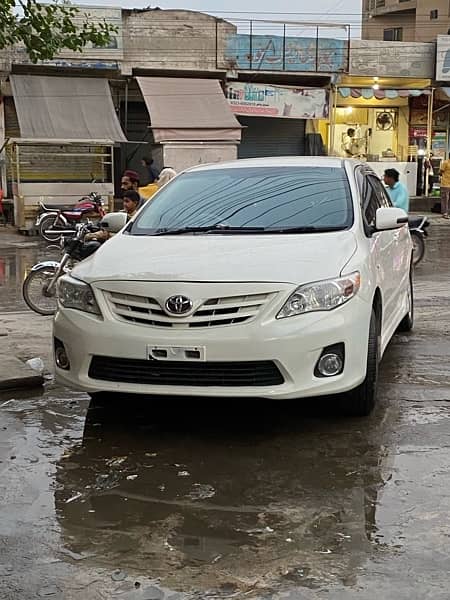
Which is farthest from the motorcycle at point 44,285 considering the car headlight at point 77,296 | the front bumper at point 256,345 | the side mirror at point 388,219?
the front bumper at point 256,345

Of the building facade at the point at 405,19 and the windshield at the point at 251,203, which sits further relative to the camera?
the building facade at the point at 405,19

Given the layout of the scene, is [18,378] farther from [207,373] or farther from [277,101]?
[277,101]

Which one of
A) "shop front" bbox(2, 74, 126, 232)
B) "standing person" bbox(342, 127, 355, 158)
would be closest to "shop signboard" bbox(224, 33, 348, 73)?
"standing person" bbox(342, 127, 355, 158)

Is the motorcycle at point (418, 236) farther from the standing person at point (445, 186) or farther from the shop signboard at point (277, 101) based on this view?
the shop signboard at point (277, 101)

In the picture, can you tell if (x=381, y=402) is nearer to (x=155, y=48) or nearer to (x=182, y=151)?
(x=182, y=151)

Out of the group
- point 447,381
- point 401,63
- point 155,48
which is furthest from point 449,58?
point 447,381

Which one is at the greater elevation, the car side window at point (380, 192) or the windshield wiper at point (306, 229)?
the car side window at point (380, 192)

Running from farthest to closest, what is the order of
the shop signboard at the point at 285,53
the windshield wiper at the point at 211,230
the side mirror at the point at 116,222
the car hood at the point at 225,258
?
the shop signboard at the point at 285,53 → the side mirror at the point at 116,222 → the windshield wiper at the point at 211,230 → the car hood at the point at 225,258

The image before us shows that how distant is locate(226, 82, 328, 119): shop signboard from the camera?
23.1m

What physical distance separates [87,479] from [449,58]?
75.5 feet

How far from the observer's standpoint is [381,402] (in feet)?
18.2

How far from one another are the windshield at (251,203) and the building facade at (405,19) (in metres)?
39.7

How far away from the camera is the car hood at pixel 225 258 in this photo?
15.1 ft

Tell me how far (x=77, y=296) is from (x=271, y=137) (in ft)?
68.7
